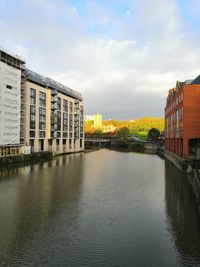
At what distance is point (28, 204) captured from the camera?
2178cm

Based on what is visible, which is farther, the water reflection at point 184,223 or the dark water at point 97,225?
the water reflection at point 184,223

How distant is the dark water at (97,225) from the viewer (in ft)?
42.2

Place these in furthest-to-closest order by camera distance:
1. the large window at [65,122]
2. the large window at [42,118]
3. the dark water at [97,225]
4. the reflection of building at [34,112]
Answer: the large window at [65,122], the large window at [42,118], the reflection of building at [34,112], the dark water at [97,225]

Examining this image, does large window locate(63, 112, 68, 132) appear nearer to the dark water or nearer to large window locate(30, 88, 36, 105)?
large window locate(30, 88, 36, 105)

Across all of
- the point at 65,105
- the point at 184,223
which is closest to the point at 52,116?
the point at 65,105

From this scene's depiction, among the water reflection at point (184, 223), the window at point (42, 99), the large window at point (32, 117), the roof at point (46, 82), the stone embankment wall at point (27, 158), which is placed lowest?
the water reflection at point (184, 223)

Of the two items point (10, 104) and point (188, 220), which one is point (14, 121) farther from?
point (188, 220)

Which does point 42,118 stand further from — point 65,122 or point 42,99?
point 65,122

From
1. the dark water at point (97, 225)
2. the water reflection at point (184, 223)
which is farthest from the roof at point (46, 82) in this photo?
the water reflection at point (184, 223)

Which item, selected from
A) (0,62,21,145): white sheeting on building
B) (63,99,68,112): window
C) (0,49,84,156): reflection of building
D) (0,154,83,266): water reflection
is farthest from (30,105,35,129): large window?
(0,154,83,266): water reflection

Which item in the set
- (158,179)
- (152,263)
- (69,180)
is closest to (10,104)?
(69,180)

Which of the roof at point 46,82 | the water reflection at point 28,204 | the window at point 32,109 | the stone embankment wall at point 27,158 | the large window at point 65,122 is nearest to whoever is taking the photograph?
the water reflection at point 28,204

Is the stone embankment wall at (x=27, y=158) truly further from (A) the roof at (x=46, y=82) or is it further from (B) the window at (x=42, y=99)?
(A) the roof at (x=46, y=82)

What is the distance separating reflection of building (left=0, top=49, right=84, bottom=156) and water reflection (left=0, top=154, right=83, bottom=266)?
15786 mm
